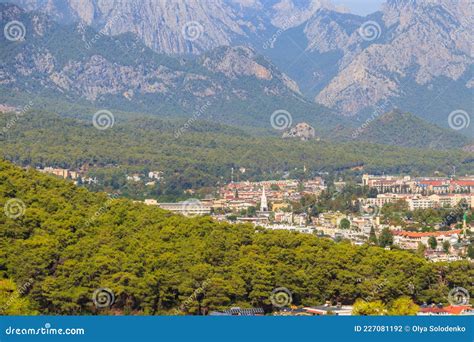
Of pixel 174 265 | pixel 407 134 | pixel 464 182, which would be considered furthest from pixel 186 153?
pixel 174 265

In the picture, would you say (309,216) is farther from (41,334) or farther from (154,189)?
(41,334)

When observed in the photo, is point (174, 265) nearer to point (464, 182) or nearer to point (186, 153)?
point (464, 182)

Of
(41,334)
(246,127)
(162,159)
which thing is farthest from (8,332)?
(246,127)

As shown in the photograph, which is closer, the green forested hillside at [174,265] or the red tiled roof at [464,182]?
the green forested hillside at [174,265]

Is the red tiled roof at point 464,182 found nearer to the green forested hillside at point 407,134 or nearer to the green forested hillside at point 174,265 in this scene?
the green forested hillside at point 407,134

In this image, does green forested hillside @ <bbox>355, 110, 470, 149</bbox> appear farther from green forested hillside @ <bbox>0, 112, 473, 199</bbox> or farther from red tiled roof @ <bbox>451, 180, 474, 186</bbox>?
red tiled roof @ <bbox>451, 180, 474, 186</bbox>

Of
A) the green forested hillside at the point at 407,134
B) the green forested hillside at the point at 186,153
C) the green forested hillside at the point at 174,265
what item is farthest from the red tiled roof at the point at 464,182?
the green forested hillside at the point at 174,265

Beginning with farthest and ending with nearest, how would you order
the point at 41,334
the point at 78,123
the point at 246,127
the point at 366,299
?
the point at 246,127
the point at 78,123
the point at 366,299
the point at 41,334

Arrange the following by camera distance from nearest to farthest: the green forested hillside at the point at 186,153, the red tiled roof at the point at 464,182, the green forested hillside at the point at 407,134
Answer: the red tiled roof at the point at 464,182
the green forested hillside at the point at 186,153
the green forested hillside at the point at 407,134
